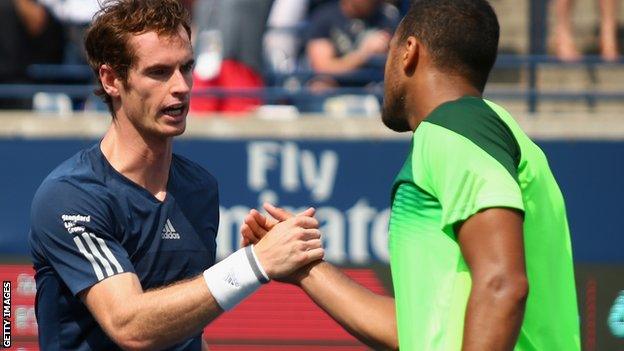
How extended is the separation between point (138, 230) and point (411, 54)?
1.07 m

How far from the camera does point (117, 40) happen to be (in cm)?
405

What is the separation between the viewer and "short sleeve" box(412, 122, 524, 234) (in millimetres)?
3203

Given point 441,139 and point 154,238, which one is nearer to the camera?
point 441,139

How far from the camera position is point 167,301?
3779mm

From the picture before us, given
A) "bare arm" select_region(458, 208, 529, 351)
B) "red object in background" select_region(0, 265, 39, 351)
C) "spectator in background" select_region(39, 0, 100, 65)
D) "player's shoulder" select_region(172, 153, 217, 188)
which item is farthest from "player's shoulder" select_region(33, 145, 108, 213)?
"spectator in background" select_region(39, 0, 100, 65)

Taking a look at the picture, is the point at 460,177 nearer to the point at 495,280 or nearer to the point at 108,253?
the point at 495,280

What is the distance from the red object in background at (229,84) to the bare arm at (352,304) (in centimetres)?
564

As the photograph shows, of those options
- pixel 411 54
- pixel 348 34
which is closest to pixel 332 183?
pixel 348 34

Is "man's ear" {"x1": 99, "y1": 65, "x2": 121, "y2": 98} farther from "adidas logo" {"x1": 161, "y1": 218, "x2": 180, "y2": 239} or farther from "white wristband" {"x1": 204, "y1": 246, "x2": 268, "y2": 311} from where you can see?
"white wristband" {"x1": 204, "y1": 246, "x2": 268, "y2": 311}

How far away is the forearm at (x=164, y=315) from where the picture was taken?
3764 mm

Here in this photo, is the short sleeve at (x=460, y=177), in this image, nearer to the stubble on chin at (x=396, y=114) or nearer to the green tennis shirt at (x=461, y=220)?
the green tennis shirt at (x=461, y=220)

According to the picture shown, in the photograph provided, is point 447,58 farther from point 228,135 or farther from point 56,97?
point 56,97

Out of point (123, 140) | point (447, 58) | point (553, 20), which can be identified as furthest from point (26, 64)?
point (447, 58)

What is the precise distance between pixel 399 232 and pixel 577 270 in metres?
5.00
